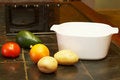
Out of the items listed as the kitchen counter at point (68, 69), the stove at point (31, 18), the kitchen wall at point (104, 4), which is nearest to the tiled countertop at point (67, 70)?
the kitchen counter at point (68, 69)

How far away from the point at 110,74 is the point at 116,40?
14.4 inches

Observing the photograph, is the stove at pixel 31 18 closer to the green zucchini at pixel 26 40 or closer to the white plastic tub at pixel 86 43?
the green zucchini at pixel 26 40

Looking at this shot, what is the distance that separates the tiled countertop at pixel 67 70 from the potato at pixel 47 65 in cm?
2

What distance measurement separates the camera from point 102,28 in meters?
1.09

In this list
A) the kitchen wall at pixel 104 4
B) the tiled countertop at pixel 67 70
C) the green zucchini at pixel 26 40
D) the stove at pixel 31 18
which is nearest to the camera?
the tiled countertop at pixel 67 70

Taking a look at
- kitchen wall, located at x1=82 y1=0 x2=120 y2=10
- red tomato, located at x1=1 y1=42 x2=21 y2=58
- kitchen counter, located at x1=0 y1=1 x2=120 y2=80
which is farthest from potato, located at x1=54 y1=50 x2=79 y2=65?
kitchen wall, located at x1=82 y1=0 x2=120 y2=10

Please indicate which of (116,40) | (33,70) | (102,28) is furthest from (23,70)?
(116,40)

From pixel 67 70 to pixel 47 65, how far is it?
9cm

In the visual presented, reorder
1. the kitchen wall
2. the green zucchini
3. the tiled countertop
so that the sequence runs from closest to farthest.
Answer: the tiled countertop < the green zucchini < the kitchen wall

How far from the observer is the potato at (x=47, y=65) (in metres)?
0.83

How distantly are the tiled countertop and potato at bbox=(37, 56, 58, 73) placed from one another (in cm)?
2

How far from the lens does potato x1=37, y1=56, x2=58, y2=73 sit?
830 millimetres

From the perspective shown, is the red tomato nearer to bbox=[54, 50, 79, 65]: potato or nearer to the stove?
bbox=[54, 50, 79, 65]: potato

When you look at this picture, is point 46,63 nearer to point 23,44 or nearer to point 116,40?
point 23,44
